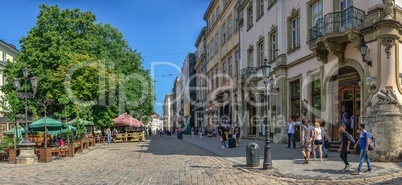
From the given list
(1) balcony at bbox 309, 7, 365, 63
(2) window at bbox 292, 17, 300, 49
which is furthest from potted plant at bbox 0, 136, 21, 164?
(2) window at bbox 292, 17, 300, 49

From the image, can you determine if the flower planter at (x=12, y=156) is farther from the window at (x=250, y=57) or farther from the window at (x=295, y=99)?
the window at (x=250, y=57)

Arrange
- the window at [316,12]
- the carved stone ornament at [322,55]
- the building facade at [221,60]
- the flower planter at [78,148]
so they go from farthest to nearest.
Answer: the building facade at [221,60]
the flower planter at [78,148]
the window at [316,12]
the carved stone ornament at [322,55]

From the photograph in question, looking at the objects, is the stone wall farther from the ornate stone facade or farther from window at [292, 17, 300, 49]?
window at [292, 17, 300, 49]

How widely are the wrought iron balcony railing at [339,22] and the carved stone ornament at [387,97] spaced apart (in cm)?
306

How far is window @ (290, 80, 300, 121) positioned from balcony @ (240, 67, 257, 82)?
599cm

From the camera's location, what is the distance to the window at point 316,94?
68.4ft

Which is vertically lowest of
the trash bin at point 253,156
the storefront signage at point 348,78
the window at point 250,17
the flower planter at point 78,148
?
the flower planter at point 78,148

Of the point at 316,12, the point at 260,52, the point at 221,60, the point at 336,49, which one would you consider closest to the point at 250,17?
the point at 260,52

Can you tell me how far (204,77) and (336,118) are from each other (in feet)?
129

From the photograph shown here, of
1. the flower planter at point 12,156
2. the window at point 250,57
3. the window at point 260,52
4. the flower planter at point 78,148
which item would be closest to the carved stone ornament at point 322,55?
the window at point 260,52

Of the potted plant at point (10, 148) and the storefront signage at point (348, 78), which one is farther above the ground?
the storefront signage at point (348, 78)

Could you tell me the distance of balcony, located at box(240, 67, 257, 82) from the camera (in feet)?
101

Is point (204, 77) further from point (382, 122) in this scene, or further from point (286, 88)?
point (382, 122)

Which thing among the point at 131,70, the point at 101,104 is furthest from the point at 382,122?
the point at 131,70
